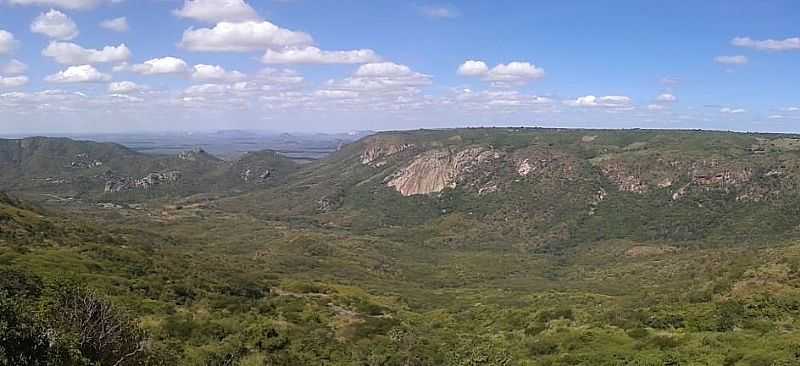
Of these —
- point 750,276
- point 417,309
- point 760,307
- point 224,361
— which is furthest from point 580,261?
point 224,361

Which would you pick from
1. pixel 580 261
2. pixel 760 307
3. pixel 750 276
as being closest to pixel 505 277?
pixel 580 261

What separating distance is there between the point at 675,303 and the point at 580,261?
13943 centimetres

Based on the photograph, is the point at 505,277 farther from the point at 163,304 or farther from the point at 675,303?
the point at 163,304

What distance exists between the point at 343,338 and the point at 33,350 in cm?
3571

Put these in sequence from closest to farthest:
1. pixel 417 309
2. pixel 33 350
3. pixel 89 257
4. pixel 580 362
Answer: pixel 33 350 < pixel 580 362 < pixel 89 257 < pixel 417 309

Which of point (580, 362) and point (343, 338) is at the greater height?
point (580, 362)

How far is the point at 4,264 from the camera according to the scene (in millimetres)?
49656

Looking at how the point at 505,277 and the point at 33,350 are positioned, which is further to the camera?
the point at 505,277

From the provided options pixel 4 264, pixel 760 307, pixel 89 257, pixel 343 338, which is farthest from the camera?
pixel 89 257

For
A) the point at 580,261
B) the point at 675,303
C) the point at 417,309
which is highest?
the point at 675,303

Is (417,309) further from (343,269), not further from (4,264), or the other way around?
(343,269)

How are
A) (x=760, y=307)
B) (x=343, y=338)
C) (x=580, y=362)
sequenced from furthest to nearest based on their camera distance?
(x=343, y=338) → (x=760, y=307) → (x=580, y=362)

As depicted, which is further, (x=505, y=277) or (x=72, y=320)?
(x=505, y=277)

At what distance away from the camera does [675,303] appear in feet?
178
